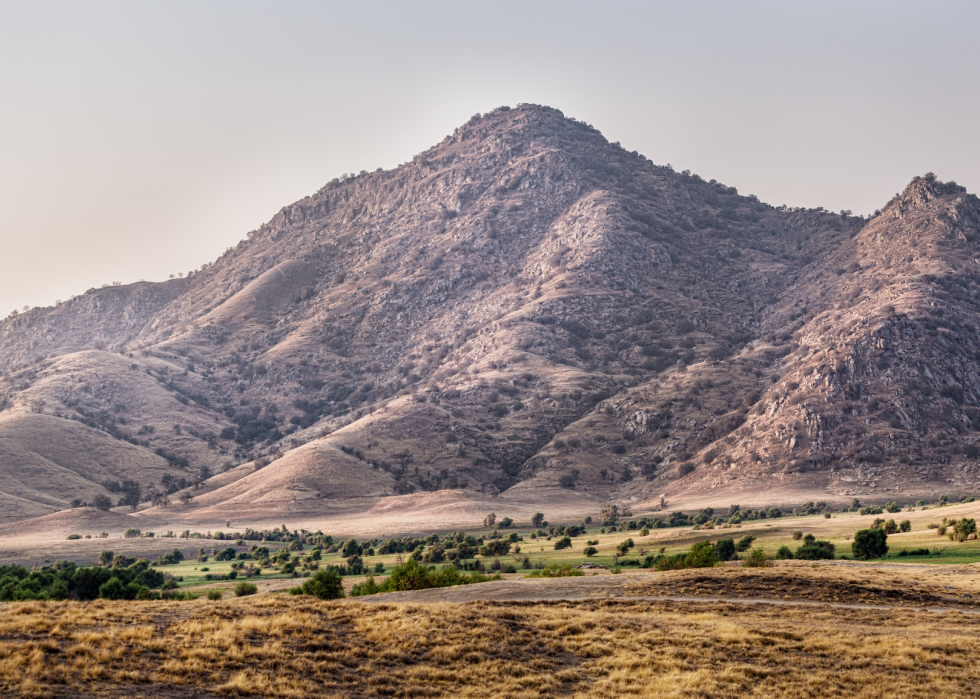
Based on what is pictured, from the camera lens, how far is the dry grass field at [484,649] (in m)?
19.1

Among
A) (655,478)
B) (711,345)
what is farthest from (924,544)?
(711,345)

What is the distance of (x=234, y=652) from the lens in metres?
20.6

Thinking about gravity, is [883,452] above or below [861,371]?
below

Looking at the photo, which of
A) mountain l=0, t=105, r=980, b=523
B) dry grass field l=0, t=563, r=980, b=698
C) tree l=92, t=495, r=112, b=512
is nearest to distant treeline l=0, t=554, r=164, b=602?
dry grass field l=0, t=563, r=980, b=698

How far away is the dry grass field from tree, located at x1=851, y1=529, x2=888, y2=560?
18.9 metres

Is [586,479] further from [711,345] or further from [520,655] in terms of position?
[520,655]

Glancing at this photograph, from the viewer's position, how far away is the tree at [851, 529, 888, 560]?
49750 mm

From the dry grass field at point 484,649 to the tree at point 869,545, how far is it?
1887cm

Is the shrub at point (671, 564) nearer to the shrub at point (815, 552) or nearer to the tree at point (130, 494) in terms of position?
the shrub at point (815, 552)

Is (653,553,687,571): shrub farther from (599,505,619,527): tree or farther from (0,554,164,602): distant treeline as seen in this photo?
(599,505,619,527): tree

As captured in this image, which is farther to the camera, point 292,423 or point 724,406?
point 292,423

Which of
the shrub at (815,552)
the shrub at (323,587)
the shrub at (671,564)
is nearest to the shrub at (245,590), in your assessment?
the shrub at (323,587)

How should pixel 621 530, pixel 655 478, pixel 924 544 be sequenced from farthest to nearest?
pixel 655 478 → pixel 621 530 → pixel 924 544

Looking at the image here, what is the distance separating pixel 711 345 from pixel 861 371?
151ft
